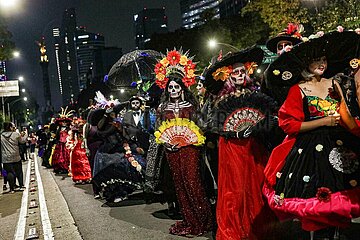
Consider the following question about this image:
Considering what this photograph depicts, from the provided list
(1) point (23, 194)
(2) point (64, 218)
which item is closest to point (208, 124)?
(2) point (64, 218)

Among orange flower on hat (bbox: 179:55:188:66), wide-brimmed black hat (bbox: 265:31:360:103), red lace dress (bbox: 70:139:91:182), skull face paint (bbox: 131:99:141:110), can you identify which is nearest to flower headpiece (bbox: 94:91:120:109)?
skull face paint (bbox: 131:99:141:110)

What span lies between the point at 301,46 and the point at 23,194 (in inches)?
389

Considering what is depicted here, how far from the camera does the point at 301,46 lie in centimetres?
441

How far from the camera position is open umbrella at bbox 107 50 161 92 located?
35.6ft

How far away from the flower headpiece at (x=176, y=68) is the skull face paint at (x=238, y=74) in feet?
4.42

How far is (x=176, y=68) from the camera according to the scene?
6.84 metres

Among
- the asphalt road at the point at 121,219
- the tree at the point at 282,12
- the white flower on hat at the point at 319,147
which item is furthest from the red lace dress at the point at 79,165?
the tree at the point at 282,12

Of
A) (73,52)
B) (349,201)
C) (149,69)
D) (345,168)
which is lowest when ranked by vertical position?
(349,201)

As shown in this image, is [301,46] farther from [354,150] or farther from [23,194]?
[23,194]

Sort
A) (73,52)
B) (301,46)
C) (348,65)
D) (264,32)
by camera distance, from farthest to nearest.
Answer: (73,52) < (264,32) < (348,65) < (301,46)

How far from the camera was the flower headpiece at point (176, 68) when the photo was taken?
22.3ft

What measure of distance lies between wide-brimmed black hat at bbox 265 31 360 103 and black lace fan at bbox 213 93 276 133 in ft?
1.19

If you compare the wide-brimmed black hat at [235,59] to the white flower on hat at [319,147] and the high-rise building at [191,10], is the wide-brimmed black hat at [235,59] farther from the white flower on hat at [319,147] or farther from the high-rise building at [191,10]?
the high-rise building at [191,10]

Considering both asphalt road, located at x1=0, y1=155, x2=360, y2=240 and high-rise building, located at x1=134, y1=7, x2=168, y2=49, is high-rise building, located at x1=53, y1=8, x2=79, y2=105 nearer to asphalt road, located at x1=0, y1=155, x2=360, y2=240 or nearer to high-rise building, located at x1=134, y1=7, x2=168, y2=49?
high-rise building, located at x1=134, y1=7, x2=168, y2=49
